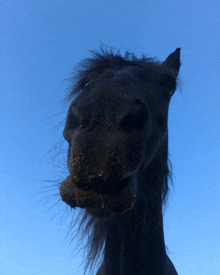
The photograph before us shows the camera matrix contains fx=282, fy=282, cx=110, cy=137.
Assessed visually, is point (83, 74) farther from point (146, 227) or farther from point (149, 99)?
point (146, 227)

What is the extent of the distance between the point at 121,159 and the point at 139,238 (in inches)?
32.5

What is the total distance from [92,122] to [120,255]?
1015 mm

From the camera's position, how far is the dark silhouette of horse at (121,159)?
130 centimetres

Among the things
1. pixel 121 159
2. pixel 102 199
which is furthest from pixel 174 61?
pixel 102 199

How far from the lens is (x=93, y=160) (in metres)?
1.30

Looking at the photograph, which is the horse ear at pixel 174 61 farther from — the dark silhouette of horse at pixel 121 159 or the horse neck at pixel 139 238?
the horse neck at pixel 139 238

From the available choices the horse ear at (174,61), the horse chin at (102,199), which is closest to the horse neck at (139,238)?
the horse chin at (102,199)

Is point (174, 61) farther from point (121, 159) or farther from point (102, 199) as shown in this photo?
point (102, 199)

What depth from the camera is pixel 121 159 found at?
1.30m

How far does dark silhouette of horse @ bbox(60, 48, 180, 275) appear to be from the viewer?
130cm

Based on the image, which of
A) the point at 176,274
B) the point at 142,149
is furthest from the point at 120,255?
the point at 142,149

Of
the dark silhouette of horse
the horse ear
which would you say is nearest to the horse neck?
the dark silhouette of horse

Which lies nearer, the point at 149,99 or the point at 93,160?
the point at 93,160

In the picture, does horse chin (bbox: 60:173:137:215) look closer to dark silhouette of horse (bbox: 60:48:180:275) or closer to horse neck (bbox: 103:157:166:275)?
dark silhouette of horse (bbox: 60:48:180:275)
